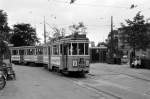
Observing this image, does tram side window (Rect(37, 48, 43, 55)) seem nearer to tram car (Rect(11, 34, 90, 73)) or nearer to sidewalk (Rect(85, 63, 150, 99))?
tram car (Rect(11, 34, 90, 73))

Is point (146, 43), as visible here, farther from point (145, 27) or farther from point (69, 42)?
point (69, 42)

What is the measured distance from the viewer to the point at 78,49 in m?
23.5

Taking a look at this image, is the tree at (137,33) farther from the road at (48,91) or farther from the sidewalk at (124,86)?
the road at (48,91)

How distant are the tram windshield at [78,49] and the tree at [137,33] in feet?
49.4

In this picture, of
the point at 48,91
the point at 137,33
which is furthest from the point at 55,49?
the point at 137,33

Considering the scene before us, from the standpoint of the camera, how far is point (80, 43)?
77.0 feet

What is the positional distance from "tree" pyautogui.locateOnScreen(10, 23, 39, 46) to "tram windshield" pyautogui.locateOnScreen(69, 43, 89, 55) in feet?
231

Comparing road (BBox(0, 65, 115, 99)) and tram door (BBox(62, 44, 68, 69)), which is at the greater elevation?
tram door (BBox(62, 44, 68, 69))

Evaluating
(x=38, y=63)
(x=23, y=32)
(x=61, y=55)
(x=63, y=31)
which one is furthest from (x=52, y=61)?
(x=23, y=32)

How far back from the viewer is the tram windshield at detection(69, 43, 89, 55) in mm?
23328

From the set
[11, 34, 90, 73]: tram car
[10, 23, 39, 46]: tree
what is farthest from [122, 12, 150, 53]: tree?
[10, 23, 39, 46]: tree

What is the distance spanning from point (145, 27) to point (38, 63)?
48.4ft

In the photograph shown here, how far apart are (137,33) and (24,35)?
62481mm

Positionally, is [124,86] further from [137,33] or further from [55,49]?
[137,33]
